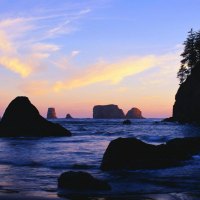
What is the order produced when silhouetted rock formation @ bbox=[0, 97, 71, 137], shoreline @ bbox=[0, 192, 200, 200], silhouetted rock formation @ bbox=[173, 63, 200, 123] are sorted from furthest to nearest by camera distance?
silhouetted rock formation @ bbox=[173, 63, 200, 123] < silhouetted rock formation @ bbox=[0, 97, 71, 137] < shoreline @ bbox=[0, 192, 200, 200]

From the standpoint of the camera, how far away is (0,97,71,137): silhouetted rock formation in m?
47.8

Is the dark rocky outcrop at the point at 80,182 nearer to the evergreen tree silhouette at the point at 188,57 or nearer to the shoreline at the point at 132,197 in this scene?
the shoreline at the point at 132,197

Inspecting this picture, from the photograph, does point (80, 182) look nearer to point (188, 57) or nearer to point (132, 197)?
point (132, 197)

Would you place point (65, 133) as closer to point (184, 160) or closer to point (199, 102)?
point (184, 160)

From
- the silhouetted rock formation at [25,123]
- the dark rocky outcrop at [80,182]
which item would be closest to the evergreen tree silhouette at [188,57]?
the silhouetted rock formation at [25,123]

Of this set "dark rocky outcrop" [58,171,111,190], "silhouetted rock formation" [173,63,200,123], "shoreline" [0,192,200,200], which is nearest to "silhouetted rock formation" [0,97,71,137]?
"dark rocky outcrop" [58,171,111,190]

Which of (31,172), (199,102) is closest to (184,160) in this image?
(31,172)

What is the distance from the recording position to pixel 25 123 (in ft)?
160

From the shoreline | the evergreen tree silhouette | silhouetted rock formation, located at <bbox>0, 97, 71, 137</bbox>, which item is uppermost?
the evergreen tree silhouette

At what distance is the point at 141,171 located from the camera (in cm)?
1620

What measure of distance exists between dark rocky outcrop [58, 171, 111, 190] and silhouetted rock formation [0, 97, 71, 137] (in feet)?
117

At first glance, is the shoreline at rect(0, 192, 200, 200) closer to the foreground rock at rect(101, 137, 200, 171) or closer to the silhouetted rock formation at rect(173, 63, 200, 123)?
the foreground rock at rect(101, 137, 200, 171)

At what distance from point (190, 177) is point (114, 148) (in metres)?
4.26

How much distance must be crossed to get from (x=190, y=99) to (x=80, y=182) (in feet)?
256
